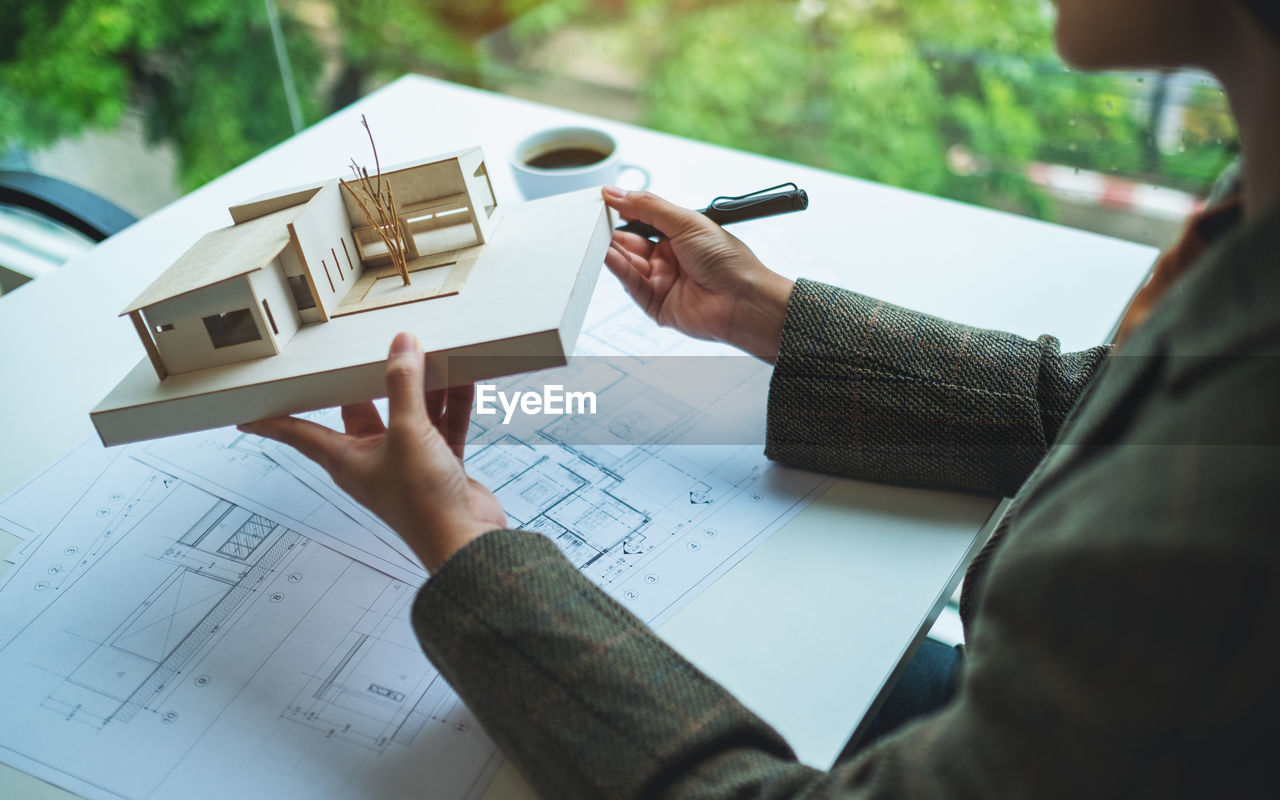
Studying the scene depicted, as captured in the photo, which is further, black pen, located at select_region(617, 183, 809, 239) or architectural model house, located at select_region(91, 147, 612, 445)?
black pen, located at select_region(617, 183, 809, 239)

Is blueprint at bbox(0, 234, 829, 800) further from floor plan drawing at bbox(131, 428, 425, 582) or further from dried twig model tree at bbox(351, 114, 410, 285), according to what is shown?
dried twig model tree at bbox(351, 114, 410, 285)

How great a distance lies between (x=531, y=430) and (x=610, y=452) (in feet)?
0.29

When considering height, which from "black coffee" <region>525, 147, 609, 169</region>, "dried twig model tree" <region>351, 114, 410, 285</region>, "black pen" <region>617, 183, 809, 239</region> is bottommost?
"black pen" <region>617, 183, 809, 239</region>

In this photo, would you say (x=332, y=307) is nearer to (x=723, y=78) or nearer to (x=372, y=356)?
(x=372, y=356)

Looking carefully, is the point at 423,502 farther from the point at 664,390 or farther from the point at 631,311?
the point at 631,311

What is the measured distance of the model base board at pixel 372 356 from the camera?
2.17 ft

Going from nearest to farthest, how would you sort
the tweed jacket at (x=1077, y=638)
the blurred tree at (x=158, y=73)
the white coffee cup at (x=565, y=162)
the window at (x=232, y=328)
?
the tweed jacket at (x=1077, y=638) < the window at (x=232, y=328) < the white coffee cup at (x=565, y=162) < the blurred tree at (x=158, y=73)

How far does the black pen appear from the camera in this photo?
90cm

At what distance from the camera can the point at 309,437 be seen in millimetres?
703

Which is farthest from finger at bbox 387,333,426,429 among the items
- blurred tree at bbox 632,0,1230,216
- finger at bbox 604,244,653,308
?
blurred tree at bbox 632,0,1230,216

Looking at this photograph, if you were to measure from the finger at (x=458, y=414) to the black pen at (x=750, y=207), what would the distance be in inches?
10.5

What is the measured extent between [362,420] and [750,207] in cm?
46

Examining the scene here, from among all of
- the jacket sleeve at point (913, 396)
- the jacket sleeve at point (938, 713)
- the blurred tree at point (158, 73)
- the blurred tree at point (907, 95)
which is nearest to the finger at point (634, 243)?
the jacket sleeve at point (913, 396)

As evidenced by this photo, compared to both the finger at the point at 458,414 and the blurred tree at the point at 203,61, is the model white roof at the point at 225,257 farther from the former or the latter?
the blurred tree at the point at 203,61
